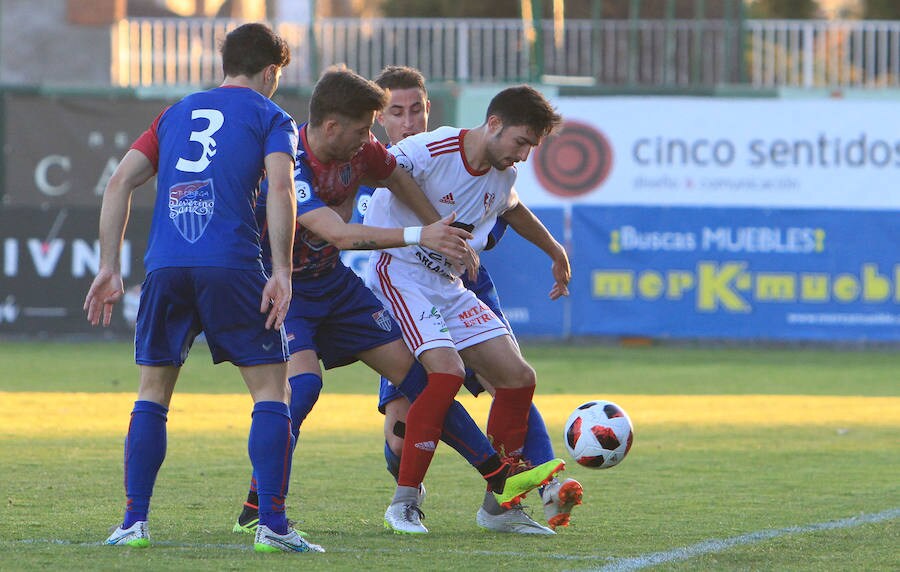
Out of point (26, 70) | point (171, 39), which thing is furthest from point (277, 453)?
point (26, 70)

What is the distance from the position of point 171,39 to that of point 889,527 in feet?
53.2

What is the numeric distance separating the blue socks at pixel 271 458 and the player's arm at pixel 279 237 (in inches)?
13.7

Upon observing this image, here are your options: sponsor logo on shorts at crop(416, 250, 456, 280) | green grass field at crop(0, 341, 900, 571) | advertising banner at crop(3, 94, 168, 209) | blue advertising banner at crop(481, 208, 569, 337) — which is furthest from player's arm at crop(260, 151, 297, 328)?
advertising banner at crop(3, 94, 168, 209)

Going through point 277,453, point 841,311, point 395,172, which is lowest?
point 841,311

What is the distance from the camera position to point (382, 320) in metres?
6.34

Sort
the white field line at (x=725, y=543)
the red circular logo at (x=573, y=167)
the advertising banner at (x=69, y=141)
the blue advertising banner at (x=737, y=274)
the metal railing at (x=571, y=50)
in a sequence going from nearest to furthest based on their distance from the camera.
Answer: the white field line at (x=725, y=543)
the blue advertising banner at (x=737, y=274)
the red circular logo at (x=573, y=167)
the advertising banner at (x=69, y=141)
the metal railing at (x=571, y=50)

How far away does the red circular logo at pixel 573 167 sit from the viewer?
56.9 feet

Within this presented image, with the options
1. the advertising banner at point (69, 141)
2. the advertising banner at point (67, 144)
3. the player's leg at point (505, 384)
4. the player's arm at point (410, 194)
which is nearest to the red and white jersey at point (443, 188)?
A: the player's arm at point (410, 194)

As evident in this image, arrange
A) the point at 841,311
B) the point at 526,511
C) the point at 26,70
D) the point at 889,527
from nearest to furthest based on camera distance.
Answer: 1. the point at 889,527
2. the point at 526,511
3. the point at 841,311
4. the point at 26,70

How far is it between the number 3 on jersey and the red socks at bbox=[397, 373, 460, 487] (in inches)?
56.9

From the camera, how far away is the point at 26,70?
85.8 feet

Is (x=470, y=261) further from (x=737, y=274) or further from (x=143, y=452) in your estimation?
(x=737, y=274)

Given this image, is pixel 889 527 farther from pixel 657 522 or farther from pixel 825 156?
pixel 825 156

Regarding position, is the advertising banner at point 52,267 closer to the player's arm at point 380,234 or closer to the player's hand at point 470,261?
the player's arm at point 380,234
